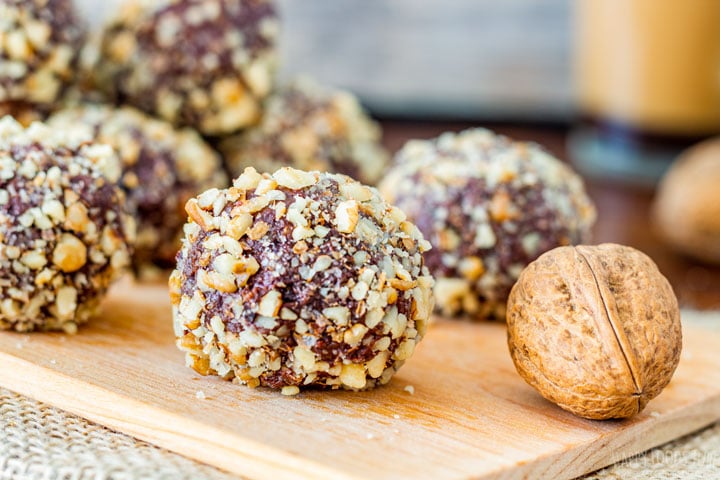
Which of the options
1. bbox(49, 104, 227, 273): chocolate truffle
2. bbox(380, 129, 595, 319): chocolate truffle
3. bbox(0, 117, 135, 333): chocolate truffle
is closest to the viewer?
bbox(0, 117, 135, 333): chocolate truffle

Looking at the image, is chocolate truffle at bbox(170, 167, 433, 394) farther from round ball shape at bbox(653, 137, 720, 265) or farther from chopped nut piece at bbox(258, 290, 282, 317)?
round ball shape at bbox(653, 137, 720, 265)

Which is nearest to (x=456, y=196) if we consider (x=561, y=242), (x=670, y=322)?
(x=561, y=242)

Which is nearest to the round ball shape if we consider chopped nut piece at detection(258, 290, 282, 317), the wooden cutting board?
the wooden cutting board

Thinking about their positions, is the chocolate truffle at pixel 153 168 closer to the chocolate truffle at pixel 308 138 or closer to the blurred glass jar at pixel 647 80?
the chocolate truffle at pixel 308 138

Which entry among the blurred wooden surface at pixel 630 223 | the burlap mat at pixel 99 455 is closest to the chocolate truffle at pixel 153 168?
the burlap mat at pixel 99 455

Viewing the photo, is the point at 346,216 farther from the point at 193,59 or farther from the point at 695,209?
the point at 695,209

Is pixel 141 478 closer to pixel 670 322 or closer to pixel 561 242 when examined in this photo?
pixel 670 322

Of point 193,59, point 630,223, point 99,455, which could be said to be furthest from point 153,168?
point 630,223
